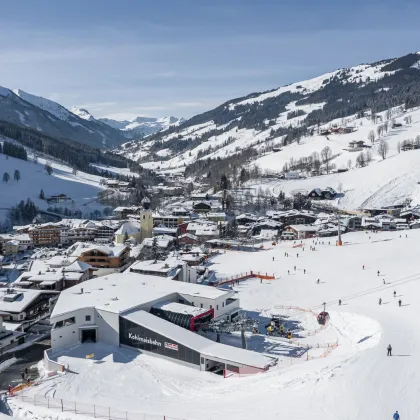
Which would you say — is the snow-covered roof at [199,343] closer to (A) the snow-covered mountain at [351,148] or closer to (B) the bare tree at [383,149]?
(A) the snow-covered mountain at [351,148]

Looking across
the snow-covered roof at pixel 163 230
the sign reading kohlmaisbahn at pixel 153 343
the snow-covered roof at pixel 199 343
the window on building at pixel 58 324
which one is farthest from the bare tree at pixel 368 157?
the window on building at pixel 58 324

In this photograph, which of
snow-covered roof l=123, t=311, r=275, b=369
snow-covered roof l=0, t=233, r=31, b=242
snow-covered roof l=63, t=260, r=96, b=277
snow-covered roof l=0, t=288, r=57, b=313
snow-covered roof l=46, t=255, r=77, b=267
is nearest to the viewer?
snow-covered roof l=123, t=311, r=275, b=369

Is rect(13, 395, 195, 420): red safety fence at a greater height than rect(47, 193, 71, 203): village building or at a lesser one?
lesser

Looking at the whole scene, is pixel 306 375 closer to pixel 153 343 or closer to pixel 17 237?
pixel 153 343

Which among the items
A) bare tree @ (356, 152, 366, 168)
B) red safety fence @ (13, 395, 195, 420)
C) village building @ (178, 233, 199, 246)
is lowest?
red safety fence @ (13, 395, 195, 420)

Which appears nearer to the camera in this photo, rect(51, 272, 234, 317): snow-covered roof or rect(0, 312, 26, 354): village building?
rect(0, 312, 26, 354): village building

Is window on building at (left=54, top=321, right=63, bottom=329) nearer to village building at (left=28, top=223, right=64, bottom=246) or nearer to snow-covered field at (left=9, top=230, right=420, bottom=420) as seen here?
snow-covered field at (left=9, top=230, right=420, bottom=420)

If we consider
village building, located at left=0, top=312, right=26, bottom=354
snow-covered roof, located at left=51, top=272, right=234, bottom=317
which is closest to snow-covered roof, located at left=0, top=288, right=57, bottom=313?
snow-covered roof, located at left=51, top=272, right=234, bottom=317
